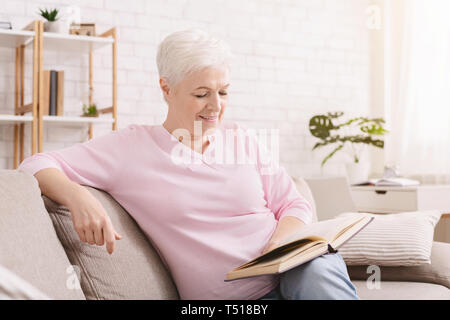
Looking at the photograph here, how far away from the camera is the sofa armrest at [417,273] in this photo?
1761mm

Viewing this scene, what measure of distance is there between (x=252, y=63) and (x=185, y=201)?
8.01 ft

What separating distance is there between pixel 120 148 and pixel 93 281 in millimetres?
354

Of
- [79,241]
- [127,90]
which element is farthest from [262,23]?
[79,241]

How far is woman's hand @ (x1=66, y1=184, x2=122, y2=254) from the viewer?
3.89 feet

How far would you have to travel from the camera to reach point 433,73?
350 cm

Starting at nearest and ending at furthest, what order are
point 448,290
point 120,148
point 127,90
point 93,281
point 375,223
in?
point 93,281 → point 120,148 → point 448,290 → point 375,223 → point 127,90

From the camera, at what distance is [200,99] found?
151cm

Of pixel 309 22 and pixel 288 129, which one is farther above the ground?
pixel 309 22

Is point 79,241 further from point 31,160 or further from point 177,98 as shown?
point 177,98

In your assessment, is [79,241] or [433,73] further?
[433,73]

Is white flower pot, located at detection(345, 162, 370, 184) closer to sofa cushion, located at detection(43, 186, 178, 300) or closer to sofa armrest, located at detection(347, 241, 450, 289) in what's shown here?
sofa armrest, located at detection(347, 241, 450, 289)

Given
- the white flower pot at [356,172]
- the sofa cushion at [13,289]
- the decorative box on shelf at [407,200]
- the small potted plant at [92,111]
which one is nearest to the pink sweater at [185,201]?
the sofa cushion at [13,289]

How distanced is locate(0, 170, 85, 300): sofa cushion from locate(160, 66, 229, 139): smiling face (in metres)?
0.45
